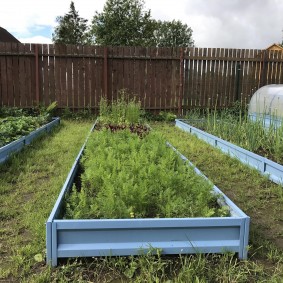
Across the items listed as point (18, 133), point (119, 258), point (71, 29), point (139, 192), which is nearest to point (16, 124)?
point (18, 133)

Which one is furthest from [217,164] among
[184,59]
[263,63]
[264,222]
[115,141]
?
[263,63]

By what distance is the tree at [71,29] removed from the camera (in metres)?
44.1

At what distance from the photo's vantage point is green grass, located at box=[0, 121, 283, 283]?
6.75ft

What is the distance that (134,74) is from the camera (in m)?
9.45

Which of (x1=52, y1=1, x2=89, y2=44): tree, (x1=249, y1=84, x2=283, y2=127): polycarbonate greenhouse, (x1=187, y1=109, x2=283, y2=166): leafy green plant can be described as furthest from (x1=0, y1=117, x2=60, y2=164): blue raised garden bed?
(x1=52, y1=1, x2=89, y2=44): tree

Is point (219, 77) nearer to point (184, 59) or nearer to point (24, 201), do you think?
point (184, 59)

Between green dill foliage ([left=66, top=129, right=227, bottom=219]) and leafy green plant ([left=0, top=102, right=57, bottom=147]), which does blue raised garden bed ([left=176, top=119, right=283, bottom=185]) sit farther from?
leafy green plant ([left=0, top=102, right=57, bottom=147])

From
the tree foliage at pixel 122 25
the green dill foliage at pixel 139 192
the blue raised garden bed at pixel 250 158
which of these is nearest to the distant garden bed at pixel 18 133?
the green dill foliage at pixel 139 192

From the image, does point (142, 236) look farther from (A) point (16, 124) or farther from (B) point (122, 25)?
(B) point (122, 25)

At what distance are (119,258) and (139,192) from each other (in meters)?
0.51

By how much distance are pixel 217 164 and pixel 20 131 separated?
11.0 ft

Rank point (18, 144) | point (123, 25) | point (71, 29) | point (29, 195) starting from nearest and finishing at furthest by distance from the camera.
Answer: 1. point (29, 195)
2. point (18, 144)
3. point (123, 25)
4. point (71, 29)

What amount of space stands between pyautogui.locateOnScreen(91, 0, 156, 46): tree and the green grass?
3315cm

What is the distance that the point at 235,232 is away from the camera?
226cm
